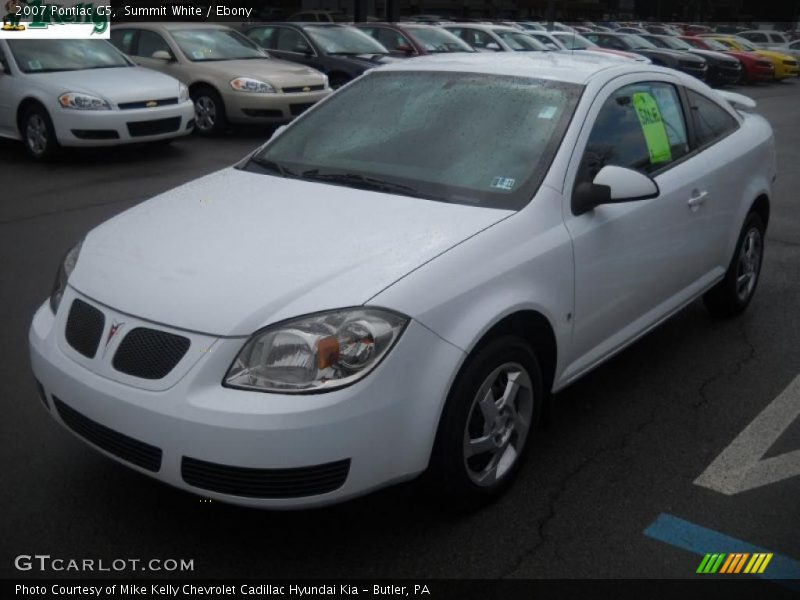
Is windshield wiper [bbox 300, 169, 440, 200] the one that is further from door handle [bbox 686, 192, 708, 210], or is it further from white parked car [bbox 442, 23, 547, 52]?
white parked car [bbox 442, 23, 547, 52]

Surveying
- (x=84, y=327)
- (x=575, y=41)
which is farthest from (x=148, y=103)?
(x=575, y=41)

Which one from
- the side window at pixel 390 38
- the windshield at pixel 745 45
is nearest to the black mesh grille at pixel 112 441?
the side window at pixel 390 38

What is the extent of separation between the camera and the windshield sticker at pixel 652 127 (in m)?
4.36

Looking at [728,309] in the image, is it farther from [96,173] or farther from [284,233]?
[96,173]

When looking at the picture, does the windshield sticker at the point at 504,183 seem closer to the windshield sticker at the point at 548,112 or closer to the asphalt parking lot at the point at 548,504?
the windshield sticker at the point at 548,112

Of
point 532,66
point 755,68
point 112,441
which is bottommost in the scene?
point 755,68

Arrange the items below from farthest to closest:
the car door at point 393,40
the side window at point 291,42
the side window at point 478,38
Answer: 1. the side window at point 478,38
2. the car door at point 393,40
3. the side window at point 291,42

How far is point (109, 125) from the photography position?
401 inches

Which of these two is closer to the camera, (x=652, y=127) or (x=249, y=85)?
(x=652, y=127)

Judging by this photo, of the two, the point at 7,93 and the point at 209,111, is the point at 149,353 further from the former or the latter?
the point at 209,111

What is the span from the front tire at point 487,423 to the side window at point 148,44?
37.1 ft

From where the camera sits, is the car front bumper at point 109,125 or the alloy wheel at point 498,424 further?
the car front bumper at point 109,125

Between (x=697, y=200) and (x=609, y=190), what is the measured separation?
1062 mm

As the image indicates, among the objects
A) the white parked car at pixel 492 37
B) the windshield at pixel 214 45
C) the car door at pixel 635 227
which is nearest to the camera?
the car door at pixel 635 227
